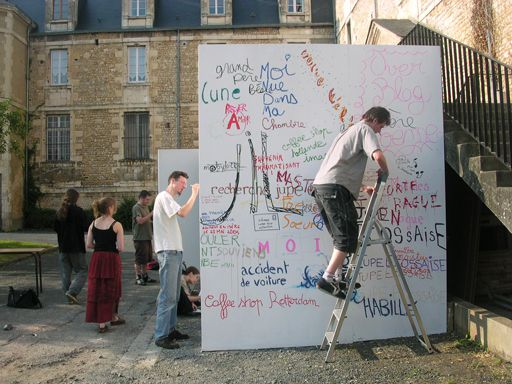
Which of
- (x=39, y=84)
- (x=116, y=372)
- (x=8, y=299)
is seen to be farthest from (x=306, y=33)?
(x=116, y=372)

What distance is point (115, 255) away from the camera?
611cm

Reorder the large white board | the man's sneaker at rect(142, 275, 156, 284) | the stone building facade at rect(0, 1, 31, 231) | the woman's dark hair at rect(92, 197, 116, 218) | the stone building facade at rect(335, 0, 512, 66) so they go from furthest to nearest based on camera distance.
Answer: the stone building facade at rect(0, 1, 31, 231) < the man's sneaker at rect(142, 275, 156, 284) < the stone building facade at rect(335, 0, 512, 66) < the woman's dark hair at rect(92, 197, 116, 218) < the large white board

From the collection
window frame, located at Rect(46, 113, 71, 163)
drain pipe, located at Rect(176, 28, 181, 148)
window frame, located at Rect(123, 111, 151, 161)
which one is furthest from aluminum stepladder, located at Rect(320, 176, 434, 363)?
window frame, located at Rect(46, 113, 71, 163)

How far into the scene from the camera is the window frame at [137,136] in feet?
82.7

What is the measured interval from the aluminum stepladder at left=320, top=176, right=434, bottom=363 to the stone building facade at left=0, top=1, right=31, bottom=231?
22.1m

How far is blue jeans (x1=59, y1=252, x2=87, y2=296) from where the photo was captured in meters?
7.46

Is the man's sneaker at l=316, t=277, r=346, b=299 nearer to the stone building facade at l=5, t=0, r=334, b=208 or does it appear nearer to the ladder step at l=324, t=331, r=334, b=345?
the ladder step at l=324, t=331, r=334, b=345

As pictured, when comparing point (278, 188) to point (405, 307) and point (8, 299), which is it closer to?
→ point (405, 307)

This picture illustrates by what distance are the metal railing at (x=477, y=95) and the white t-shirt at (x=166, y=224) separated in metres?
3.26

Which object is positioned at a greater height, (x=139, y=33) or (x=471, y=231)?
(x=139, y=33)

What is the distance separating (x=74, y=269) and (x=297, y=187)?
14.7 ft

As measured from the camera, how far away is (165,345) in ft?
16.2

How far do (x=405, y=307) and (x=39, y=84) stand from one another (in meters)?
25.1

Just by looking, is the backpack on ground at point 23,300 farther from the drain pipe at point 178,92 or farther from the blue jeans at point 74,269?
the drain pipe at point 178,92
